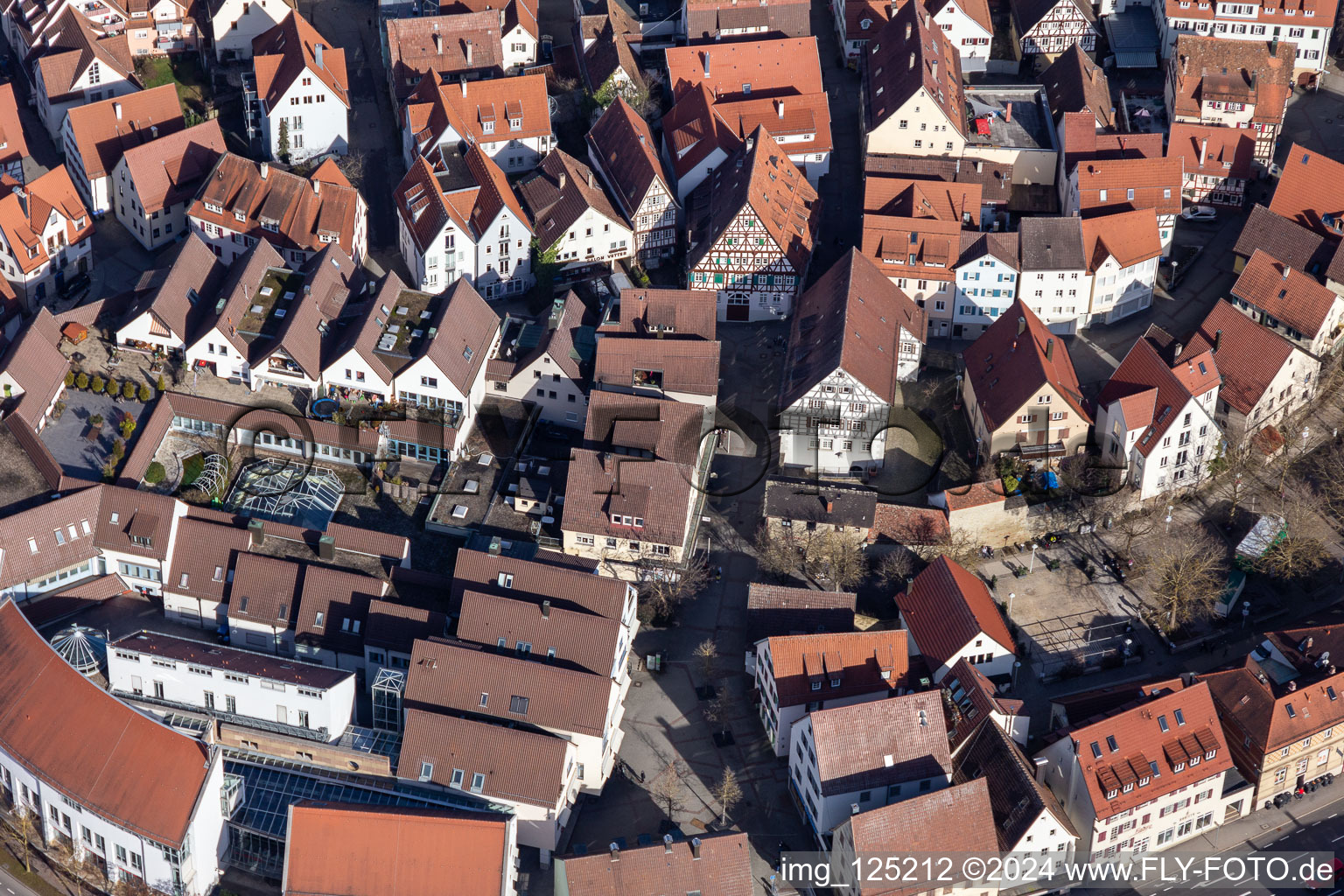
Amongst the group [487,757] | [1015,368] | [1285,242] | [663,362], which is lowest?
[487,757]

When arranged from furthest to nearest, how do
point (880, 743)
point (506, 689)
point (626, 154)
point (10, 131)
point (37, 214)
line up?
point (10, 131), point (626, 154), point (37, 214), point (506, 689), point (880, 743)

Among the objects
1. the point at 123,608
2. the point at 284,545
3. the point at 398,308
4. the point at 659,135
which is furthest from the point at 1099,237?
the point at 123,608

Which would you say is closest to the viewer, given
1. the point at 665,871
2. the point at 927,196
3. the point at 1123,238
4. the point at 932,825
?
the point at 665,871

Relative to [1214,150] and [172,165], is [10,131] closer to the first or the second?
[172,165]

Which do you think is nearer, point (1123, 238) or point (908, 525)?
point (908, 525)

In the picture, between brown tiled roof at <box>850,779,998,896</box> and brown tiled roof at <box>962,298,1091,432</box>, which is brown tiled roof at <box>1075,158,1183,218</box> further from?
brown tiled roof at <box>850,779,998,896</box>

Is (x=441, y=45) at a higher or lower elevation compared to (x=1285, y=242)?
higher

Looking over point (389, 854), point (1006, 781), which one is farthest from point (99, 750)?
point (1006, 781)
